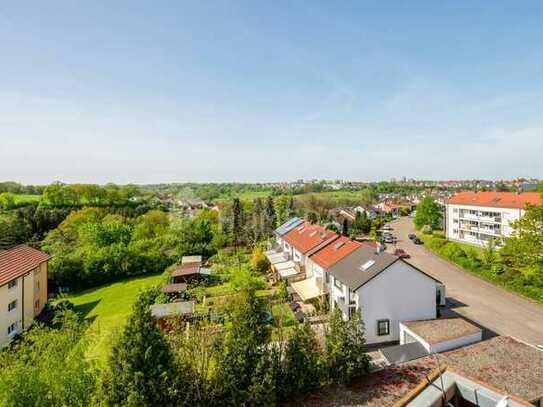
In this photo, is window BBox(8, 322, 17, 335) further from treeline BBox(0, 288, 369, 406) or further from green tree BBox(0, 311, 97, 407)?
green tree BBox(0, 311, 97, 407)

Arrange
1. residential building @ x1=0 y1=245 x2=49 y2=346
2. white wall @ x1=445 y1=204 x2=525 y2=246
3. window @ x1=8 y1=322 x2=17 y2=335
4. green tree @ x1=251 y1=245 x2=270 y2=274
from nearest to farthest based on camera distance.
Result: residential building @ x1=0 y1=245 x2=49 y2=346
window @ x1=8 y1=322 x2=17 y2=335
green tree @ x1=251 y1=245 x2=270 y2=274
white wall @ x1=445 y1=204 x2=525 y2=246

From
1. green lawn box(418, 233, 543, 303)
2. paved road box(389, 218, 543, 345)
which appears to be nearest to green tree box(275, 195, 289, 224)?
green lawn box(418, 233, 543, 303)

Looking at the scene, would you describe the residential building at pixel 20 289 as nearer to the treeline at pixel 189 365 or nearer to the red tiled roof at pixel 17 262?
the red tiled roof at pixel 17 262

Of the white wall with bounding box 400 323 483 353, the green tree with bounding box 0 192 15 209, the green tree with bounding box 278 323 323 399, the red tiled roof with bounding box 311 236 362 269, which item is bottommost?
the white wall with bounding box 400 323 483 353

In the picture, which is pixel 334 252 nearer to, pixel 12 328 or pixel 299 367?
pixel 299 367

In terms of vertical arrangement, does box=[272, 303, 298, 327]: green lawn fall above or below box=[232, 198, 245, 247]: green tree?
below

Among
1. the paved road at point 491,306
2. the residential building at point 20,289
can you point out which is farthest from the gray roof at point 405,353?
the residential building at point 20,289
